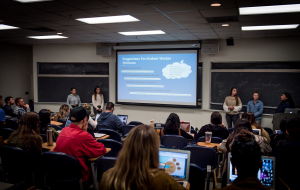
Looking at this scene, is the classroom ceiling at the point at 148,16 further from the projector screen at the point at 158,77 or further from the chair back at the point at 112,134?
the chair back at the point at 112,134

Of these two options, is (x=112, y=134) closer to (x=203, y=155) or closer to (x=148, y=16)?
(x=203, y=155)

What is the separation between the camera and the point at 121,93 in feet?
29.5

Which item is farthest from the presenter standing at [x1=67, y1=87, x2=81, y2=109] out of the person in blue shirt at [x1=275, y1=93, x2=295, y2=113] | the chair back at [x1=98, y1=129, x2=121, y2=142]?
the person in blue shirt at [x1=275, y1=93, x2=295, y2=113]

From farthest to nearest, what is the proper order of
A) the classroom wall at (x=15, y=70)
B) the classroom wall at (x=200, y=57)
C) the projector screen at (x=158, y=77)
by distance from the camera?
the classroom wall at (x=15, y=70) → the projector screen at (x=158, y=77) → the classroom wall at (x=200, y=57)

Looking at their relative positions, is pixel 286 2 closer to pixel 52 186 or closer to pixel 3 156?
pixel 52 186

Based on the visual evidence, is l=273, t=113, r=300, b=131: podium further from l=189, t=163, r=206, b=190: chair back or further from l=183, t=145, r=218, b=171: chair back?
l=189, t=163, r=206, b=190: chair back

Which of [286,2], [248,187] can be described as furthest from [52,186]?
[286,2]

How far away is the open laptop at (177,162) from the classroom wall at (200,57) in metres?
5.90

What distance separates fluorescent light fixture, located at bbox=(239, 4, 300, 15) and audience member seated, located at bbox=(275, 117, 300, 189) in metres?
2.31

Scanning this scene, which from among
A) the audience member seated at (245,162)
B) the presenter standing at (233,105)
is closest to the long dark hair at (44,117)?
the audience member seated at (245,162)

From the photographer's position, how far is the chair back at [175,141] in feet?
12.8

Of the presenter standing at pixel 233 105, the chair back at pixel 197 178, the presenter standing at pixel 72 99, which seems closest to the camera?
the chair back at pixel 197 178

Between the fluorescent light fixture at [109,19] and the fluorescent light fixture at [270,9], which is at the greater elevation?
the fluorescent light fixture at [109,19]

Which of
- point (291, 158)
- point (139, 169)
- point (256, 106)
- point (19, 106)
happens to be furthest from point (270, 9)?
point (19, 106)
